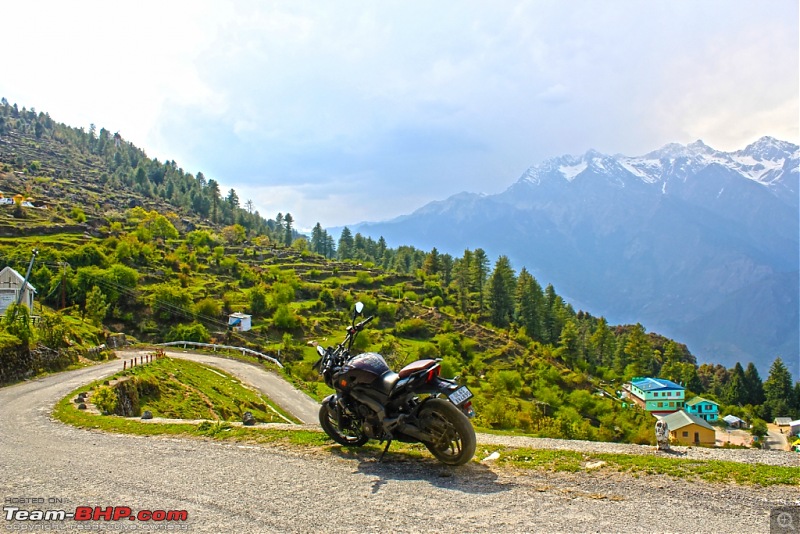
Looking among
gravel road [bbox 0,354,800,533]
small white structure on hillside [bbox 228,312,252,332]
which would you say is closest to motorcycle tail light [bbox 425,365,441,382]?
gravel road [bbox 0,354,800,533]

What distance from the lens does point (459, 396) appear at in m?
6.54

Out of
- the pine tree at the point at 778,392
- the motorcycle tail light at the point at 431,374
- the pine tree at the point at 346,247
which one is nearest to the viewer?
the motorcycle tail light at the point at 431,374

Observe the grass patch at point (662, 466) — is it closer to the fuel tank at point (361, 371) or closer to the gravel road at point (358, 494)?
the gravel road at point (358, 494)

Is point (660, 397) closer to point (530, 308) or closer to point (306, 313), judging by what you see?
point (530, 308)

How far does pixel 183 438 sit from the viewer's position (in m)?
9.52

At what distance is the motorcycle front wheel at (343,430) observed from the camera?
25.2 feet

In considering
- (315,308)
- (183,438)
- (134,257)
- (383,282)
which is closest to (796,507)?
(183,438)

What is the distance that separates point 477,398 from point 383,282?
5295cm

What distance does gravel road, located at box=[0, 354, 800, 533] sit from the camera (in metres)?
4.76

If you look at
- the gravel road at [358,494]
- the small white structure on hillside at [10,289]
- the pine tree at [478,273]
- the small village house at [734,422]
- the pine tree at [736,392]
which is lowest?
the small village house at [734,422]

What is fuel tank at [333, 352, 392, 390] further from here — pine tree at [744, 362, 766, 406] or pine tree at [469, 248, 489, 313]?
pine tree at [744, 362, 766, 406]

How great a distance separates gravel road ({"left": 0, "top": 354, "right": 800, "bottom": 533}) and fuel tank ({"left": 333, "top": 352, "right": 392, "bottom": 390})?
1.20 metres

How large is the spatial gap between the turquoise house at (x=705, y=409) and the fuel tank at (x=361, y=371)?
274 feet

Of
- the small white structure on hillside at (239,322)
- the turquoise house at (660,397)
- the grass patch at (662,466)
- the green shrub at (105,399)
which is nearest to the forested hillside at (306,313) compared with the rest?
the small white structure on hillside at (239,322)
